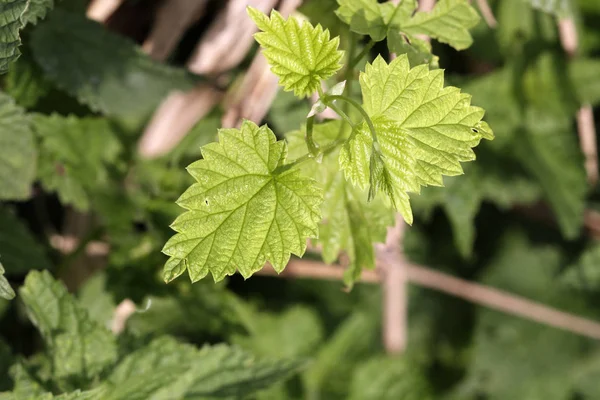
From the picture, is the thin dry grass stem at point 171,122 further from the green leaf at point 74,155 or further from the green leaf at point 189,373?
the green leaf at point 189,373

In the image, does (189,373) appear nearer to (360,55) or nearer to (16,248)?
(16,248)

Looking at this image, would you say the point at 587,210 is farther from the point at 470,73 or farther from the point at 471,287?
A: the point at 470,73

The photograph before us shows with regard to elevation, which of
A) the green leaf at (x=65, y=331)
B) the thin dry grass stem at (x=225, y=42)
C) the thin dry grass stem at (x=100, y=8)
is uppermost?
the thin dry grass stem at (x=100, y=8)

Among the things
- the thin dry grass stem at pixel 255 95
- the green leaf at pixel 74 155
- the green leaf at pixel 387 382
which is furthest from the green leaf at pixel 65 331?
the green leaf at pixel 387 382

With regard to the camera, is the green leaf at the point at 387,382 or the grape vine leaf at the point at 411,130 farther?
the green leaf at the point at 387,382

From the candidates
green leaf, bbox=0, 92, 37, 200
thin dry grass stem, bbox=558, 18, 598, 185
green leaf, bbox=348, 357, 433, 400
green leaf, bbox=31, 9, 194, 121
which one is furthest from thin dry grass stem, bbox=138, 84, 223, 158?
thin dry grass stem, bbox=558, 18, 598, 185

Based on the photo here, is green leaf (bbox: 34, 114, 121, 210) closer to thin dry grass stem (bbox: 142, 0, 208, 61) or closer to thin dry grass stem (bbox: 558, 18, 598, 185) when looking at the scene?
thin dry grass stem (bbox: 142, 0, 208, 61)
